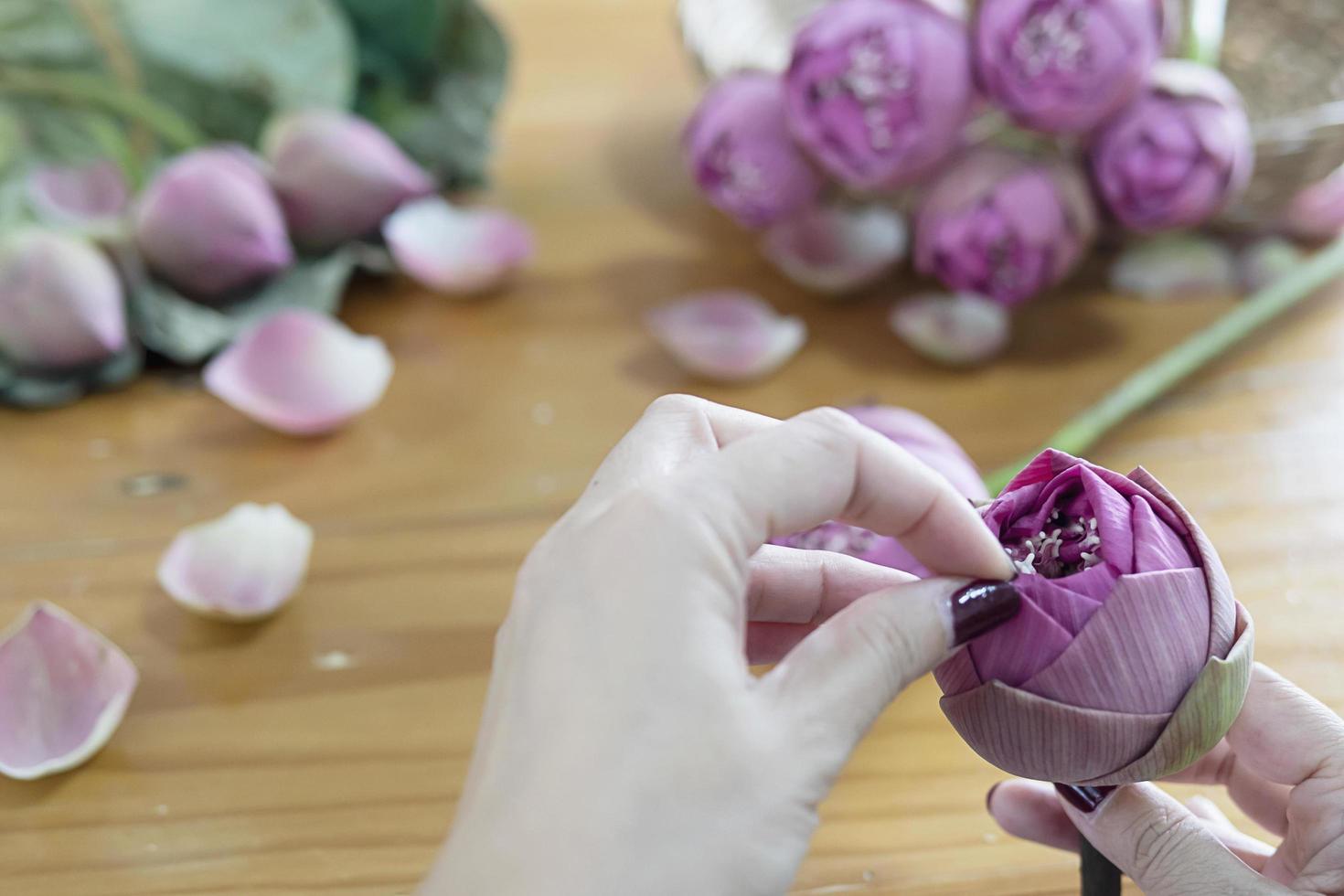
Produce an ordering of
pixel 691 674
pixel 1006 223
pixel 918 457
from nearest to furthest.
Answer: pixel 691 674, pixel 918 457, pixel 1006 223

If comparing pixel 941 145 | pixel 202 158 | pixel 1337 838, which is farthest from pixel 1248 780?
pixel 202 158

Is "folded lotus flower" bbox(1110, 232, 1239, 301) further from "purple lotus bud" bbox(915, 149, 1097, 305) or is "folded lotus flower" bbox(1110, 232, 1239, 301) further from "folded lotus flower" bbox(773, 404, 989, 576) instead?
"folded lotus flower" bbox(773, 404, 989, 576)

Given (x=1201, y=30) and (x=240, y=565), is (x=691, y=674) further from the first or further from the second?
(x=1201, y=30)

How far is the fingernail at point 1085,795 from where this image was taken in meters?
0.26

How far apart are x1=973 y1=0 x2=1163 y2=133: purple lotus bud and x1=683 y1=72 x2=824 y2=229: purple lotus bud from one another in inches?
3.2

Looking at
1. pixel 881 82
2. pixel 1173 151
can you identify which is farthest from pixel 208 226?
pixel 1173 151

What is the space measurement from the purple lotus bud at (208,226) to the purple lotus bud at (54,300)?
26mm

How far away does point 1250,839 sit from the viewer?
277 millimetres

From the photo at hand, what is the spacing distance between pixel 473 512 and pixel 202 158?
0.19 metres

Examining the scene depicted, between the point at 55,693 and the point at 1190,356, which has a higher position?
the point at 1190,356

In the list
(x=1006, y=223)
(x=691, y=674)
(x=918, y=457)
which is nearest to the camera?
(x=691, y=674)

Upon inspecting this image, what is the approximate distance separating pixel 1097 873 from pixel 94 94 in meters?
0.50

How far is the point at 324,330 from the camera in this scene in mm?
457

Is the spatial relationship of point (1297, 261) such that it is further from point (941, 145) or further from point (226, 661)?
point (226, 661)
